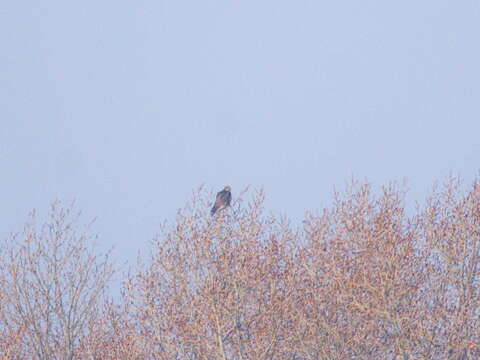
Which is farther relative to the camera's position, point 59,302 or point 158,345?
point 59,302

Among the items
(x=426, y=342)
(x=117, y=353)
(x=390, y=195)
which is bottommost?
(x=426, y=342)

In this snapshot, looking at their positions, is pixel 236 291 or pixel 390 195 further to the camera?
pixel 390 195

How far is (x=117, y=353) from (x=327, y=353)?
706 cm

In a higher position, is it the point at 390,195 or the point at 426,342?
the point at 390,195

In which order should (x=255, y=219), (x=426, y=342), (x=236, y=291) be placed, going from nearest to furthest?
(x=426, y=342) → (x=236, y=291) → (x=255, y=219)

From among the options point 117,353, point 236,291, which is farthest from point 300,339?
point 117,353

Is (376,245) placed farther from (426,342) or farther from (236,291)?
(236,291)

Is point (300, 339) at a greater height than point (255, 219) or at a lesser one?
lesser

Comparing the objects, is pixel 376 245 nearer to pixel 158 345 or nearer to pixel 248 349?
pixel 248 349

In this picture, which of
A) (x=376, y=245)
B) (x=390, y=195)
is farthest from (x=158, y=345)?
(x=390, y=195)

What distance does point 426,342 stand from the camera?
21656 millimetres


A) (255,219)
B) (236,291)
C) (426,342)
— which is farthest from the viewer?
(255,219)

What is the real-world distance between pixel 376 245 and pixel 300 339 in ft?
13.1

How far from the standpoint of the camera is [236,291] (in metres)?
23.1
